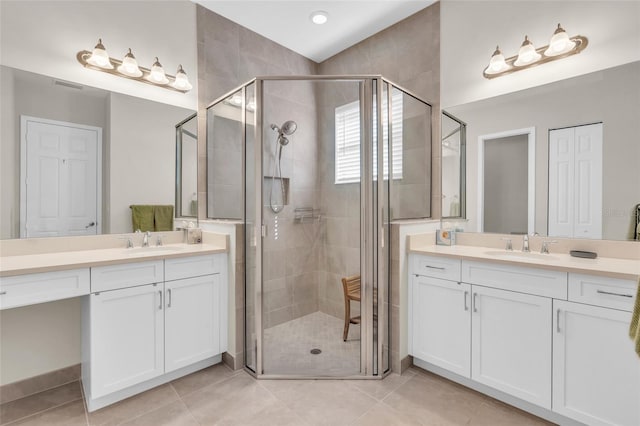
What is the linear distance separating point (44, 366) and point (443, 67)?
3.66 m

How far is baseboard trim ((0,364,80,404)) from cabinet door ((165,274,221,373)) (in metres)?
0.70

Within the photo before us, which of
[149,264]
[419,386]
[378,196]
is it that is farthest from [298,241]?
[419,386]

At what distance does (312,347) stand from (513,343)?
1.29 m

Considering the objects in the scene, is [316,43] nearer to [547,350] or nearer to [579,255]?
[579,255]

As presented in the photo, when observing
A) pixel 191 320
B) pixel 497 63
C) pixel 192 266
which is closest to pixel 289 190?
pixel 192 266

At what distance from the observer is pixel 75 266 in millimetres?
1609

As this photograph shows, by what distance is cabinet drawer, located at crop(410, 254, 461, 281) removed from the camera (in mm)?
1981

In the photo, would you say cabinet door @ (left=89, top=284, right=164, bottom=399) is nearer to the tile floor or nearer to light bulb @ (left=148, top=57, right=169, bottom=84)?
the tile floor

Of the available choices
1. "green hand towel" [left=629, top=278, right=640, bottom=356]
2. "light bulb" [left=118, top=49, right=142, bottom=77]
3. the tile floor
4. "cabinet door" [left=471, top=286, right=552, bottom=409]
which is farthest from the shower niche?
"green hand towel" [left=629, top=278, right=640, bottom=356]

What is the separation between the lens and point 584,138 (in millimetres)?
1921

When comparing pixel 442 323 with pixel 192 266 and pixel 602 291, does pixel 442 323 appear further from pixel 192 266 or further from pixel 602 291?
pixel 192 266

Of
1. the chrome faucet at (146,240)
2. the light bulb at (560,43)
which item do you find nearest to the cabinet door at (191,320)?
the chrome faucet at (146,240)

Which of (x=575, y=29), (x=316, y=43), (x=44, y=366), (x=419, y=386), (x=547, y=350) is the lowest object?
(x=419, y=386)

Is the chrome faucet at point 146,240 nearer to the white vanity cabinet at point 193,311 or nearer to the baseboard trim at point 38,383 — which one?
the white vanity cabinet at point 193,311
